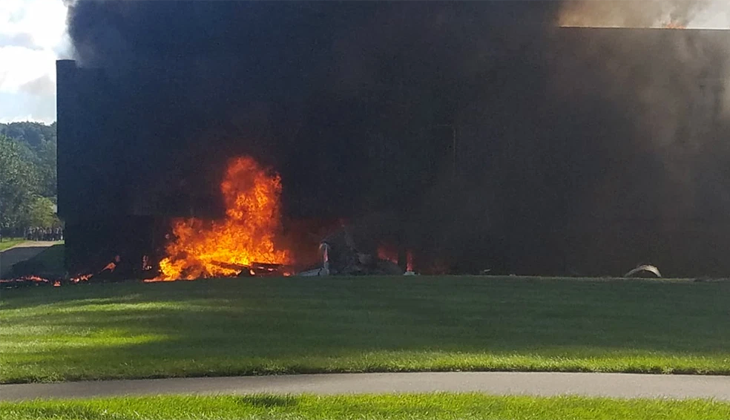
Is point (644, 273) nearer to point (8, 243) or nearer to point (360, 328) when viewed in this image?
point (360, 328)

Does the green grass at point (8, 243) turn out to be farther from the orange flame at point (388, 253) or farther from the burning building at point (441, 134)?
the orange flame at point (388, 253)

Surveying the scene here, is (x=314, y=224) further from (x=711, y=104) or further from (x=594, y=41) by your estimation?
(x=711, y=104)

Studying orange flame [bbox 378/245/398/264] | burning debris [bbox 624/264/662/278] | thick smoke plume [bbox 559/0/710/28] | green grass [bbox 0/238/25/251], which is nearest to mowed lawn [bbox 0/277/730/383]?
burning debris [bbox 624/264/662/278]

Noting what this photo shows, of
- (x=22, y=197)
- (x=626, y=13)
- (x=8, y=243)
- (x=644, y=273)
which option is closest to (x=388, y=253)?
(x=644, y=273)

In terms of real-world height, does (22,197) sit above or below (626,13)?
below

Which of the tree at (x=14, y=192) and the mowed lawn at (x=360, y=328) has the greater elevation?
the tree at (x=14, y=192)

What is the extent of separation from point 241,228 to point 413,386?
18.0 metres

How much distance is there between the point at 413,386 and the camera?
7879 millimetres

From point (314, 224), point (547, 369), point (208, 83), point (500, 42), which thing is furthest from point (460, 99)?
point (547, 369)

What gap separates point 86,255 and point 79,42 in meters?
5.76

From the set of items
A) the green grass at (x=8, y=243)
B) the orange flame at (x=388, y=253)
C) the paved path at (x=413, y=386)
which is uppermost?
the orange flame at (x=388, y=253)

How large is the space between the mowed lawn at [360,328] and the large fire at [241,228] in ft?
22.6

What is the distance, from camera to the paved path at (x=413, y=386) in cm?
764

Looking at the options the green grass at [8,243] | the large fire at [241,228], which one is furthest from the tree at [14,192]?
the large fire at [241,228]
